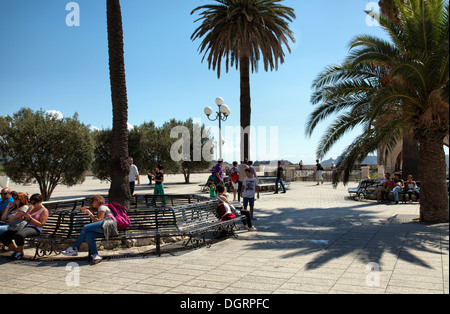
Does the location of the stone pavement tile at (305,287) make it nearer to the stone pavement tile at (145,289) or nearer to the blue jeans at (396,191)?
the stone pavement tile at (145,289)

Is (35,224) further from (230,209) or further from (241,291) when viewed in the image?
(241,291)

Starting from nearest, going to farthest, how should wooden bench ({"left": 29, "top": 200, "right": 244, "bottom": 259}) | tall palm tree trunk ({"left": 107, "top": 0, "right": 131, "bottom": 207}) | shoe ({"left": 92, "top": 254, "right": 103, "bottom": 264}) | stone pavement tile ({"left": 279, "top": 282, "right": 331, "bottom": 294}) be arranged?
stone pavement tile ({"left": 279, "top": 282, "right": 331, "bottom": 294}) < shoe ({"left": 92, "top": 254, "right": 103, "bottom": 264}) < wooden bench ({"left": 29, "top": 200, "right": 244, "bottom": 259}) < tall palm tree trunk ({"left": 107, "top": 0, "right": 131, "bottom": 207})

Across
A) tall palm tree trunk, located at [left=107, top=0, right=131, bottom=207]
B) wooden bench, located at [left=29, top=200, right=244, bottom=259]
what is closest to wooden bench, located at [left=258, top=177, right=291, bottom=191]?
tall palm tree trunk, located at [left=107, top=0, right=131, bottom=207]

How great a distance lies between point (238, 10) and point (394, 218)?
467 inches

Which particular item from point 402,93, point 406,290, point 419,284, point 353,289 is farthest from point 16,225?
point 402,93

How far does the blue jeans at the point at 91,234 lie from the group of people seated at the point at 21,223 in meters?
1.02

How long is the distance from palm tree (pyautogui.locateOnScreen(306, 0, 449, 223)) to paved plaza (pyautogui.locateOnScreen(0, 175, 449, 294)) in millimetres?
1861

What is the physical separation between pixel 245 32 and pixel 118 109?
1072 centimetres

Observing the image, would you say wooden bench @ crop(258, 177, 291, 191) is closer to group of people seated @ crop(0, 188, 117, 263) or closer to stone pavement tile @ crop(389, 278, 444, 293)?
group of people seated @ crop(0, 188, 117, 263)

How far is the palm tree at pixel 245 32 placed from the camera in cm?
1741

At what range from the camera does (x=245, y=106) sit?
1780 centimetres

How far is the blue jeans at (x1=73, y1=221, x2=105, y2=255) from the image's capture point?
608 cm
